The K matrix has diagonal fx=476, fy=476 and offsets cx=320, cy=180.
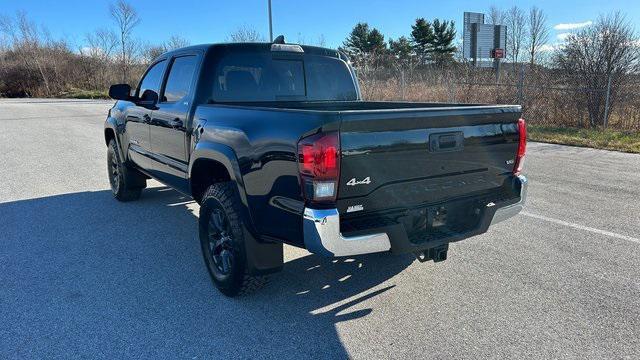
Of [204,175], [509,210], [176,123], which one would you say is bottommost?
[509,210]

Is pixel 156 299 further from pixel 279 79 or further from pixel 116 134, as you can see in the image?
pixel 116 134

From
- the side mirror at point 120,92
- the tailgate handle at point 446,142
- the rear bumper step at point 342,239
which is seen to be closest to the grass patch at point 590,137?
the tailgate handle at point 446,142

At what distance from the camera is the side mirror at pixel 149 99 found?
5020 mm

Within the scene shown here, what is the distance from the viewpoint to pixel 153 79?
548cm

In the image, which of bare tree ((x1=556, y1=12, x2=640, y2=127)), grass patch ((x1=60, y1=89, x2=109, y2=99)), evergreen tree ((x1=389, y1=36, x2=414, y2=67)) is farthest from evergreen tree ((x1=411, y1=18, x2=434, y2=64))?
bare tree ((x1=556, y1=12, x2=640, y2=127))

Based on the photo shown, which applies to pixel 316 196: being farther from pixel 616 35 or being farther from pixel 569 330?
pixel 616 35

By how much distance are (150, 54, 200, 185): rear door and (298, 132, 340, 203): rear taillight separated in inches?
72.2

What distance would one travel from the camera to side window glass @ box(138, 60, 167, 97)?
5207 mm

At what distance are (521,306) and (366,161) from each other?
164 cm

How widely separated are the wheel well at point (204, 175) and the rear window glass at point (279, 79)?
0.65m

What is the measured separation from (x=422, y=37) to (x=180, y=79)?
2265 inches

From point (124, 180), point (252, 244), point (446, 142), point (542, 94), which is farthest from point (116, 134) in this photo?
point (542, 94)

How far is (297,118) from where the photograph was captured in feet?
9.29

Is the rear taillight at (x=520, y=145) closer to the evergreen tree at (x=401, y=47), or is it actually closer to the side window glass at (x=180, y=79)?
the side window glass at (x=180, y=79)
